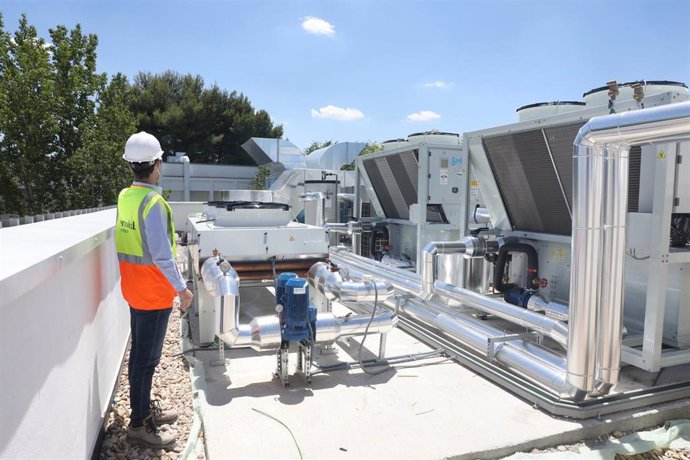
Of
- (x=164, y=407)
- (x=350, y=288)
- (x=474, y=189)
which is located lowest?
(x=164, y=407)

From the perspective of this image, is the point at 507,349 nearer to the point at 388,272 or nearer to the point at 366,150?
the point at 388,272

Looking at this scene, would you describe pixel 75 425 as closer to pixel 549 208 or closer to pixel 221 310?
pixel 221 310

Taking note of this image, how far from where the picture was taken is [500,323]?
5562 mm

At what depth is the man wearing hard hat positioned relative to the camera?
2.71m

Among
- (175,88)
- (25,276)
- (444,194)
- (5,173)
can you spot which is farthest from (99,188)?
(175,88)

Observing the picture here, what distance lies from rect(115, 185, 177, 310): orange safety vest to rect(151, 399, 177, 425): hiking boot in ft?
2.38

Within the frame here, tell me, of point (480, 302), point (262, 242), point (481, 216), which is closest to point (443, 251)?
point (480, 302)

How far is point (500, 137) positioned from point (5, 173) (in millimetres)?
10194

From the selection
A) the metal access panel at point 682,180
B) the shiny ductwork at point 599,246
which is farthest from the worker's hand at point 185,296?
the metal access panel at point 682,180

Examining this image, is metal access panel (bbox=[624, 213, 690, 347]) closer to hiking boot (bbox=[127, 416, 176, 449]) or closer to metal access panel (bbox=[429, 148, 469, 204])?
metal access panel (bbox=[429, 148, 469, 204])

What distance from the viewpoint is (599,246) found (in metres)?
3.02

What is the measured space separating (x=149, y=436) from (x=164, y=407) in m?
0.52

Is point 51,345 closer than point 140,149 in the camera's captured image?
Yes

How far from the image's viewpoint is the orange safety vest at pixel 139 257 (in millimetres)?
2742
